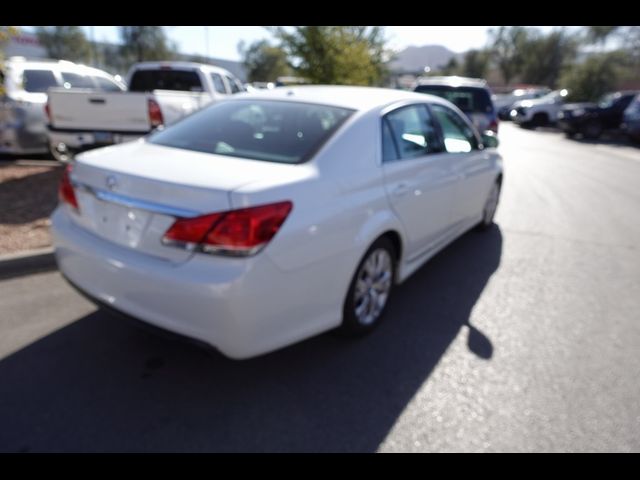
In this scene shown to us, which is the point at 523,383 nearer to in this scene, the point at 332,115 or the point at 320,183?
the point at 320,183

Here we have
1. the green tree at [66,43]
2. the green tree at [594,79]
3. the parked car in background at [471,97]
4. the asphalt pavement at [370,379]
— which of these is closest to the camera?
the asphalt pavement at [370,379]

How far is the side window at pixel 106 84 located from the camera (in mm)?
9164

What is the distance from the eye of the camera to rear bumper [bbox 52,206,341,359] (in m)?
2.07

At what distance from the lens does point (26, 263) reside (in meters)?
3.79

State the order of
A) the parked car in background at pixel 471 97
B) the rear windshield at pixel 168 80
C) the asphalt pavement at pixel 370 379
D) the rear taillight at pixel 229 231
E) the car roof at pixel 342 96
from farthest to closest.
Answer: the parked car in background at pixel 471 97 → the rear windshield at pixel 168 80 → the car roof at pixel 342 96 → the asphalt pavement at pixel 370 379 → the rear taillight at pixel 229 231

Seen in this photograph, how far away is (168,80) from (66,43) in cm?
4093

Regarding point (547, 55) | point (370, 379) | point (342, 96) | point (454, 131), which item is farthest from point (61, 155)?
point (547, 55)

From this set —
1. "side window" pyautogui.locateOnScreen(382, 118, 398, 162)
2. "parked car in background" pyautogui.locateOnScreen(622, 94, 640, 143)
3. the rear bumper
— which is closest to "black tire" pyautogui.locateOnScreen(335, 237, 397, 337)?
the rear bumper

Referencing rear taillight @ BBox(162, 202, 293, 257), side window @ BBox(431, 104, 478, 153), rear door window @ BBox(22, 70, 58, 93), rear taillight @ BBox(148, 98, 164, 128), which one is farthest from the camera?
rear door window @ BBox(22, 70, 58, 93)

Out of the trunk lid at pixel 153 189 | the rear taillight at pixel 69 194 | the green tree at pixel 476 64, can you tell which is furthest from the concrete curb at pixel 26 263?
the green tree at pixel 476 64

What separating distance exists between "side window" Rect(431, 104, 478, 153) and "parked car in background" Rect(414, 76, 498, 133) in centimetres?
498

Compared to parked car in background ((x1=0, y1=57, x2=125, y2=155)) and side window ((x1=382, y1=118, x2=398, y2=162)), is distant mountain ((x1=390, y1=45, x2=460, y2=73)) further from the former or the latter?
side window ((x1=382, y1=118, x2=398, y2=162))

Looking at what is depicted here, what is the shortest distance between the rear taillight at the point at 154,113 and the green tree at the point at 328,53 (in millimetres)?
5576

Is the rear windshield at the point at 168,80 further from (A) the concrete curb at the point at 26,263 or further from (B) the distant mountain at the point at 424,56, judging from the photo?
(B) the distant mountain at the point at 424,56
